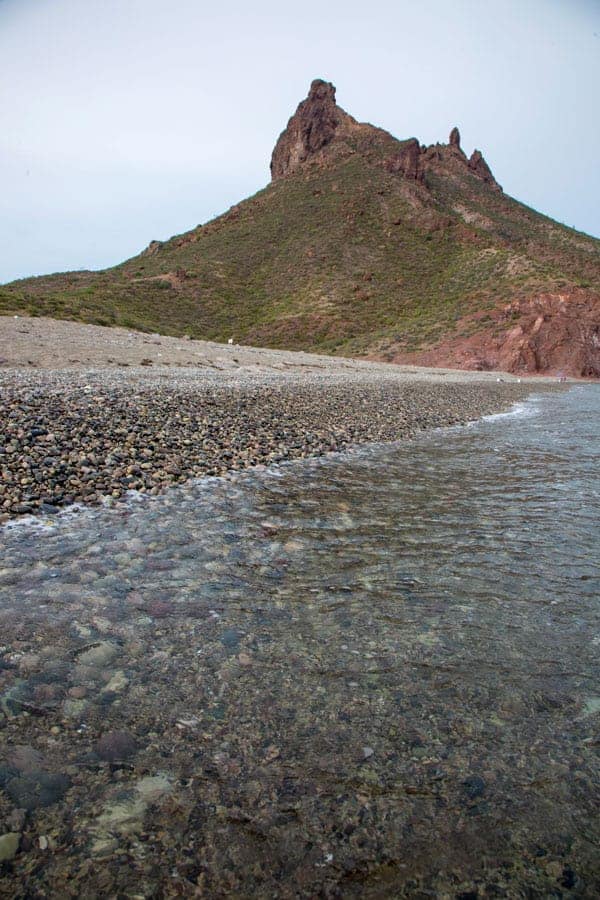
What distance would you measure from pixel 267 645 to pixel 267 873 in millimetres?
1478

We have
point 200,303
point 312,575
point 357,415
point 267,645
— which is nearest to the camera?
point 267,645

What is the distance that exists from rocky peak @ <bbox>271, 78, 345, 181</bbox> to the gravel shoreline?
90497 mm

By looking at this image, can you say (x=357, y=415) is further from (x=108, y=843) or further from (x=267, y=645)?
(x=108, y=843)

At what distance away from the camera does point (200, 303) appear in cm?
→ 6391

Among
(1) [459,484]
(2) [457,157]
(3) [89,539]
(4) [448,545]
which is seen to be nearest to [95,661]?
(3) [89,539]

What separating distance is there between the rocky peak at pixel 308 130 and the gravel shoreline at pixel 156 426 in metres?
90.5

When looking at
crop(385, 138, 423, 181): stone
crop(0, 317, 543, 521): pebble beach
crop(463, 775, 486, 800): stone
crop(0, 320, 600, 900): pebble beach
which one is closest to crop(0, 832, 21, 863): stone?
crop(0, 320, 600, 900): pebble beach

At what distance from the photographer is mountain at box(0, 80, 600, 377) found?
47.2 meters

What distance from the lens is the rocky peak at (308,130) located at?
95438mm

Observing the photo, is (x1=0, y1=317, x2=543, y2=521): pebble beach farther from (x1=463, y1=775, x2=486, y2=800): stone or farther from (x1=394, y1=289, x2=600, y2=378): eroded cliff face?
(x1=394, y1=289, x2=600, y2=378): eroded cliff face

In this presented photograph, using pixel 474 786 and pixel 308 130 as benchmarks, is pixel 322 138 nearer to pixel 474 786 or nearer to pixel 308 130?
pixel 308 130

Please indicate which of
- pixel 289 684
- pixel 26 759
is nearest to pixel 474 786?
pixel 289 684

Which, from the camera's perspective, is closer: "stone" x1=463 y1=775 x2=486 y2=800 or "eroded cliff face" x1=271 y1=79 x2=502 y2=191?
"stone" x1=463 y1=775 x2=486 y2=800

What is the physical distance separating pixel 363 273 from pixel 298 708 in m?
69.4
